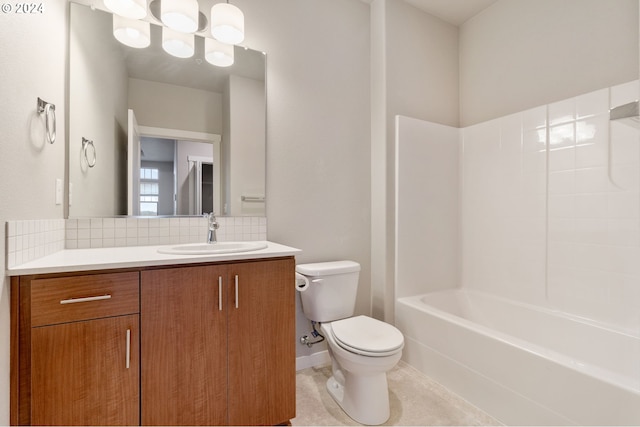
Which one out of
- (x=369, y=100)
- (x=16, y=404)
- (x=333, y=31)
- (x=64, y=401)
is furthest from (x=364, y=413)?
(x=333, y=31)

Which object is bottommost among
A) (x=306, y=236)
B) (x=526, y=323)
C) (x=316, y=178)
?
(x=526, y=323)

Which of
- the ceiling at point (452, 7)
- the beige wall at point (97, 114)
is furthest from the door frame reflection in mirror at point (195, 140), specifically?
the ceiling at point (452, 7)

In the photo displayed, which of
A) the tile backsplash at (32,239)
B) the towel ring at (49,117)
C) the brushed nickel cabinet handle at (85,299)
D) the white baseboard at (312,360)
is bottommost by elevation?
the white baseboard at (312,360)

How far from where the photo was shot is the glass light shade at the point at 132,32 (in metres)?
1.55

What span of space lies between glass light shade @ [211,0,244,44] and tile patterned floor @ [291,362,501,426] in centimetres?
212

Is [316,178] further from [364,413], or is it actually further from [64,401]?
[64,401]

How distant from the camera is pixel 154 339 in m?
1.13

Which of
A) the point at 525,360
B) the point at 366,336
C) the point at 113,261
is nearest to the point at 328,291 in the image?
the point at 366,336

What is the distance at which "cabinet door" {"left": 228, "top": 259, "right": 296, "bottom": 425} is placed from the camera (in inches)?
50.4

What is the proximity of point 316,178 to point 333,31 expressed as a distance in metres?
1.09

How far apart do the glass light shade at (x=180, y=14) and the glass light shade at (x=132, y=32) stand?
12 centimetres

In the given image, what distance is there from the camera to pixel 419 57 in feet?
7.79

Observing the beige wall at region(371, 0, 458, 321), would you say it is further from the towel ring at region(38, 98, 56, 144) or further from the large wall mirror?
the towel ring at region(38, 98, 56, 144)

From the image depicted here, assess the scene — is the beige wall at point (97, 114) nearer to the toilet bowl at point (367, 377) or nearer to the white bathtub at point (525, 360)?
the toilet bowl at point (367, 377)
